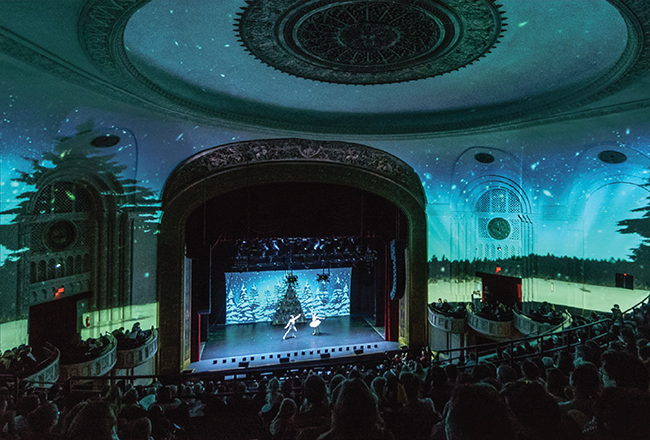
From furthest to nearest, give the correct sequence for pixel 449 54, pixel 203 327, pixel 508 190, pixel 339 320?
pixel 339 320, pixel 203 327, pixel 508 190, pixel 449 54

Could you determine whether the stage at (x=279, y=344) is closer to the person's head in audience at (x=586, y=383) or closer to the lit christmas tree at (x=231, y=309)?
the lit christmas tree at (x=231, y=309)

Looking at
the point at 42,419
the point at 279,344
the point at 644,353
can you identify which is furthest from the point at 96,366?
the point at 644,353

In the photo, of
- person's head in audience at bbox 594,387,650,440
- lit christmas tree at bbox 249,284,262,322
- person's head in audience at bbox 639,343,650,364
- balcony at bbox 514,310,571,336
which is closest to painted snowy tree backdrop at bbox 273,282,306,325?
lit christmas tree at bbox 249,284,262,322

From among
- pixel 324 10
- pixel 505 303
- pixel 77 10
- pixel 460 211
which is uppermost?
pixel 324 10

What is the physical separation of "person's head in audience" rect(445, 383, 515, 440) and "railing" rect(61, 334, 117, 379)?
961 cm

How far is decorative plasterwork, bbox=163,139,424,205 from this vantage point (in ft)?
38.5

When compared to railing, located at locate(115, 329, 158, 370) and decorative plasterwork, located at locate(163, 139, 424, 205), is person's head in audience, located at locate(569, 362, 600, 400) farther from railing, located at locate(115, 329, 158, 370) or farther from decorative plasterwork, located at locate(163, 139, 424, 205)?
railing, located at locate(115, 329, 158, 370)

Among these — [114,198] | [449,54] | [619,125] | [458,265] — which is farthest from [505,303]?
[114,198]

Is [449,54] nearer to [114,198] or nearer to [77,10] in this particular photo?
[77,10]

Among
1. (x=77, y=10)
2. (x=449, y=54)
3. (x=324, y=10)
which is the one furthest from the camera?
(x=449, y=54)

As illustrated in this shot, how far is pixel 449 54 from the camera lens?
19.0 ft

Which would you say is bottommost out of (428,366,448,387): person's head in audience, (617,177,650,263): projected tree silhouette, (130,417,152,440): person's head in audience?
(428,366,448,387): person's head in audience

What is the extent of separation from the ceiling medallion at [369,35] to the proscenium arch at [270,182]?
5.96 metres

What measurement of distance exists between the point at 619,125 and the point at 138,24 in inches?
371
